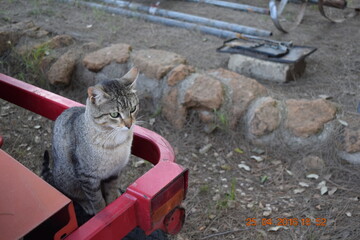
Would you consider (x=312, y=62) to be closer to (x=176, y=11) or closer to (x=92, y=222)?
(x=176, y=11)

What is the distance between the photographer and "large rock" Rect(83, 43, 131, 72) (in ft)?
12.1

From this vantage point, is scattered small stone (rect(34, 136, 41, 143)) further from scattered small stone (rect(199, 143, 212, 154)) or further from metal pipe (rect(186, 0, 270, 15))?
metal pipe (rect(186, 0, 270, 15))

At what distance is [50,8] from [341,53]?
459cm

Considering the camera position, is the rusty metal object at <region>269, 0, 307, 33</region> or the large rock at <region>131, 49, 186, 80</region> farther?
the rusty metal object at <region>269, 0, 307, 33</region>

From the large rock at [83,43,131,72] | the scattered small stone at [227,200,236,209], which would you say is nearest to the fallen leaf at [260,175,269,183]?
the scattered small stone at [227,200,236,209]

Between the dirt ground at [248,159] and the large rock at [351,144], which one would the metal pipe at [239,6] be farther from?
the large rock at [351,144]

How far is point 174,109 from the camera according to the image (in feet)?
11.1

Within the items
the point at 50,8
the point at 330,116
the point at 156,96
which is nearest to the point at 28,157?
the point at 156,96

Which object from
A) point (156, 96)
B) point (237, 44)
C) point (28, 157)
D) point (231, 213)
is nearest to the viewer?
point (231, 213)

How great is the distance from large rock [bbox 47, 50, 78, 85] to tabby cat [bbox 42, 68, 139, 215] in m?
1.79

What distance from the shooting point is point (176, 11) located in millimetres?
5949

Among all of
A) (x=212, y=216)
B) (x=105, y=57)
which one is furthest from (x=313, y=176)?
(x=105, y=57)

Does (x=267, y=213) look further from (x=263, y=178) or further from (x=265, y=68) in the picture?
(x=265, y=68)
